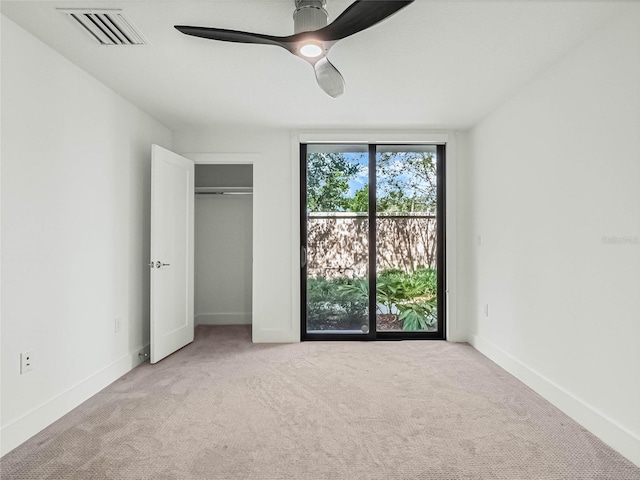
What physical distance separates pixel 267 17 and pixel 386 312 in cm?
331

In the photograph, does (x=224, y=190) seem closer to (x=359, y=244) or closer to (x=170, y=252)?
(x=170, y=252)

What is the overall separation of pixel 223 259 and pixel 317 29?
3.74m

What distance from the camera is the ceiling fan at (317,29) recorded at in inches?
63.6

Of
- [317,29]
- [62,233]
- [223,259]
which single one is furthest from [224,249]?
[317,29]

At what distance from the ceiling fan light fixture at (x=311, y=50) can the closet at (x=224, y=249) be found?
316cm

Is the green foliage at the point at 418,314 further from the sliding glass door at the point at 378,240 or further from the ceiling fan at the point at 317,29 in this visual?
the ceiling fan at the point at 317,29

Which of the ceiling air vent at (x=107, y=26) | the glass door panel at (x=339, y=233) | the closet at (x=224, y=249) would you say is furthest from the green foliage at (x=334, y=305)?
the ceiling air vent at (x=107, y=26)

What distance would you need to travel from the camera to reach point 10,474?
1.91m

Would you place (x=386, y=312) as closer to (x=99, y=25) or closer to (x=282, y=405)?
(x=282, y=405)

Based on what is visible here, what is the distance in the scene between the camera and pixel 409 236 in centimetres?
449

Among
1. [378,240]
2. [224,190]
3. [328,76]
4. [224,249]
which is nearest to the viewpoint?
[328,76]

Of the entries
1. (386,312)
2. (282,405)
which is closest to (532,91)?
(386,312)

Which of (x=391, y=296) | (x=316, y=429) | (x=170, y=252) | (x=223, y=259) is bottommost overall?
(x=316, y=429)

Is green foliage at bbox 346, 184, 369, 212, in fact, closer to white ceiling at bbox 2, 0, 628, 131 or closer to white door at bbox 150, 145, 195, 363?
white ceiling at bbox 2, 0, 628, 131
